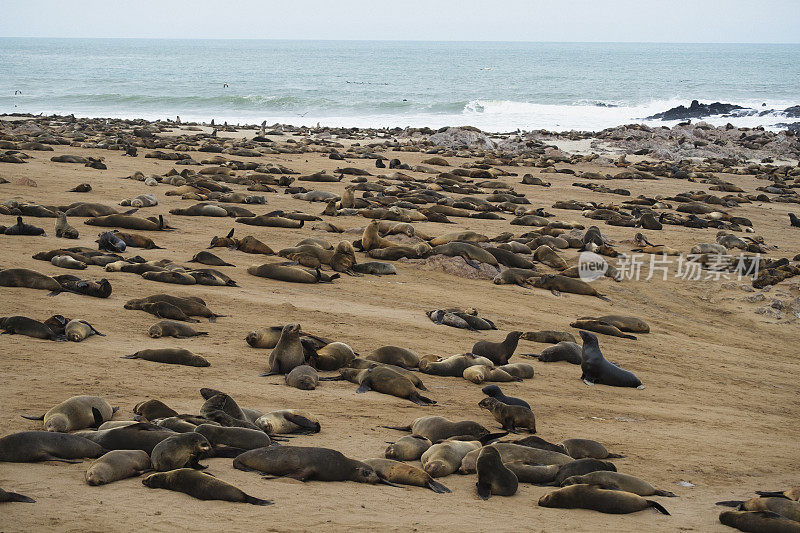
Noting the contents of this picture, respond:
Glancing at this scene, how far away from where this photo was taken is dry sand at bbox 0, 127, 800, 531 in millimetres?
3689

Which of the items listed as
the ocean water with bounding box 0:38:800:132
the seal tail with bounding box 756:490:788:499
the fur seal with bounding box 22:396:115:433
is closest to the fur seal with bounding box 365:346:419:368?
the fur seal with bounding box 22:396:115:433

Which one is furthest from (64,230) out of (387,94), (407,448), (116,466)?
(387,94)

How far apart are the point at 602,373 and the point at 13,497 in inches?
203

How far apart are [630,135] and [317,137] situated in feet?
44.4

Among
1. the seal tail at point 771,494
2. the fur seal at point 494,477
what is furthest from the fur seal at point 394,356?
the seal tail at point 771,494

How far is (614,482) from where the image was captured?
443 centimetres

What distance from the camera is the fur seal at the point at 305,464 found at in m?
4.18

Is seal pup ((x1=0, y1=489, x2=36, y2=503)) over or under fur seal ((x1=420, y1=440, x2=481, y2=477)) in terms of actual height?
over

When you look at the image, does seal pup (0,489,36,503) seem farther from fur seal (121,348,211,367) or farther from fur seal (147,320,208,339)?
fur seal (147,320,208,339)

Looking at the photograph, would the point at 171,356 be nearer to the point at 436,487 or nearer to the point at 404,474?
the point at 404,474

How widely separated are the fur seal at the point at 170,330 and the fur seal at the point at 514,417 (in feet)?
9.15

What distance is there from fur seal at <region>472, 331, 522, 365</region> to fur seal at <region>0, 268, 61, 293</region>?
13.7 ft

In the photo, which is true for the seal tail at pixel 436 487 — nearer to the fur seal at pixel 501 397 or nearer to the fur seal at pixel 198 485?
the fur seal at pixel 198 485

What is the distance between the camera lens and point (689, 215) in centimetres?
1598
